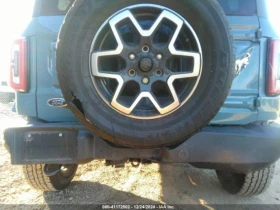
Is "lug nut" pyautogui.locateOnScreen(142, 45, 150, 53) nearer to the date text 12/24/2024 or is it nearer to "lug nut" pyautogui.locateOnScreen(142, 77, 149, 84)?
"lug nut" pyautogui.locateOnScreen(142, 77, 149, 84)

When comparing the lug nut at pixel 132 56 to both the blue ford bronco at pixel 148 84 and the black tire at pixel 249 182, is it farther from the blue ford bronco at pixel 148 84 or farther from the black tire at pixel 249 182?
the black tire at pixel 249 182

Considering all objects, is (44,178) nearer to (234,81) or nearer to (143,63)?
(143,63)

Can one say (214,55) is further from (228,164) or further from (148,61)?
(228,164)

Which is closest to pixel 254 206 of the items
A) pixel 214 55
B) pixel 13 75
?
pixel 214 55

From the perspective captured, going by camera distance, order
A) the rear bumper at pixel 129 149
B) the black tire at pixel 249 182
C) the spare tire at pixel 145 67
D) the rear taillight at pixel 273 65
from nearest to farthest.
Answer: the spare tire at pixel 145 67, the rear bumper at pixel 129 149, the rear taillight at pixel 273 65, the black tire at pixel 249 182

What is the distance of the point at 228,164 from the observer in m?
1.67

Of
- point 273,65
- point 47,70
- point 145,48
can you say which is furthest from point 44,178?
point 273,65

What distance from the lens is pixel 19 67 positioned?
6.11 ft

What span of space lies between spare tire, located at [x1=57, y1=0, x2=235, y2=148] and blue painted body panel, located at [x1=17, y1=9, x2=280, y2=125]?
1.53 feet

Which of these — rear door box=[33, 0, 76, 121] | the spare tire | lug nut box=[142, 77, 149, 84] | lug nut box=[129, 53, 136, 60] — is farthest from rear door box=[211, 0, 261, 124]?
rear door box=[33, 0, 76, 121]

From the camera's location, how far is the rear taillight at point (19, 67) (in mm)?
1854

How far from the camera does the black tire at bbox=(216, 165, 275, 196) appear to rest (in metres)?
2.28

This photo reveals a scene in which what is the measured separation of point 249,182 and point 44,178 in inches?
77.3

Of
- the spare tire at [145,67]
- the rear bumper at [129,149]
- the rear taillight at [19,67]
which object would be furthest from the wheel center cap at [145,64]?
the rear taillight at [19,67]
